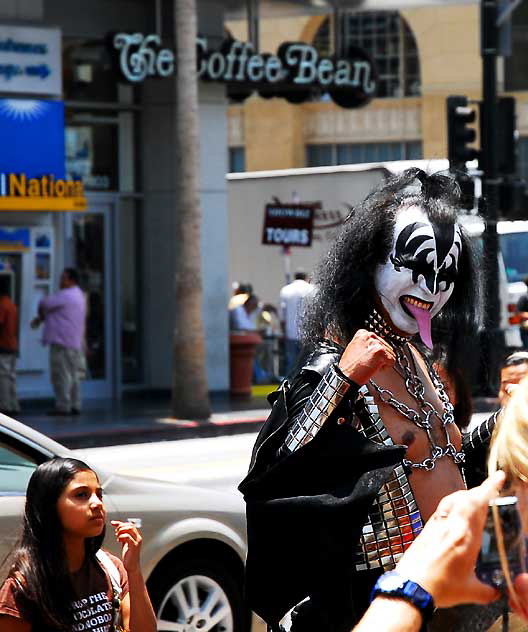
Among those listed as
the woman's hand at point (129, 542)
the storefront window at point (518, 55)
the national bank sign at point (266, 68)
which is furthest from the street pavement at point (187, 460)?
the storefront window at point (518, 55)

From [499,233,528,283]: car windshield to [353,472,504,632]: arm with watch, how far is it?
21.3 metres

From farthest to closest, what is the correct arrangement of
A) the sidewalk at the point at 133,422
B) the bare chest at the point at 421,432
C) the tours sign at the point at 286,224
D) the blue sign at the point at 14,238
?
the tours sign at the point at 286,224 → the blue sign at the point at 14,238 → the sidewalk at the point at 133,422 → the bare chest at the point at 421,432

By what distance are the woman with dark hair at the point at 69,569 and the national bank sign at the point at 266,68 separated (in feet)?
51.3

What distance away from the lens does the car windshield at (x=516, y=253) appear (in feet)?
75.4

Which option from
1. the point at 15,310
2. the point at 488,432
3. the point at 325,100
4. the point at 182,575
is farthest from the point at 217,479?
the point at 325,100

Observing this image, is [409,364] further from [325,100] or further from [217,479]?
[325,100]

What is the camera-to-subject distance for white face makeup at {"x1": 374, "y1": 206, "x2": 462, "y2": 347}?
3615 millimetres

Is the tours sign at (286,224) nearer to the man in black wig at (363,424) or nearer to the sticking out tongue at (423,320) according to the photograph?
the man in black wig at (363,424)

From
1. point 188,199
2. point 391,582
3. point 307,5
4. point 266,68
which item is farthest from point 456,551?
point 307,5

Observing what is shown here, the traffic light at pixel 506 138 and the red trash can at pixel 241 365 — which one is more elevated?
the traffic light at pixel 506 138

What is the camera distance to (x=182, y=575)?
6.72 metres

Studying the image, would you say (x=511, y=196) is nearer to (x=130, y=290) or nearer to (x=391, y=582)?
(x=130, y=290)

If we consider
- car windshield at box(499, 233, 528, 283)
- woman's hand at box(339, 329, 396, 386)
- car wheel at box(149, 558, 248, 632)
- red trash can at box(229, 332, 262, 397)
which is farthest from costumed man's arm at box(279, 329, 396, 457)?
car windshield at box(499, 233, 528, 283)

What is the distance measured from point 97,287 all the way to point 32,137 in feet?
9.59
